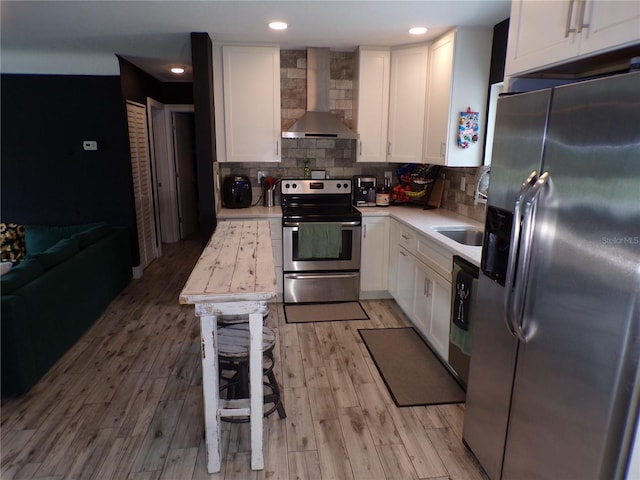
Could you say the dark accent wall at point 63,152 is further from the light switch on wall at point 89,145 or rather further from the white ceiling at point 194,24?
the white ceiling at point 194,24

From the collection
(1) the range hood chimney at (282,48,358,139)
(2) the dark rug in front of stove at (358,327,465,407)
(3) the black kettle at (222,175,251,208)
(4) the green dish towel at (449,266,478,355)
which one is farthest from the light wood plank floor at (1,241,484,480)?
(1) the range hood chimney at (282,48,358,139)

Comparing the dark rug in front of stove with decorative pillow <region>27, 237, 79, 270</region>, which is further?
decorative pillow <region>27, 237, 79, 270</region>

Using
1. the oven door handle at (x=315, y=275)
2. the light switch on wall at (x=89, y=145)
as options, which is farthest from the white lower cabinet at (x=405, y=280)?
the light switch on wall at (x=89, y=145)

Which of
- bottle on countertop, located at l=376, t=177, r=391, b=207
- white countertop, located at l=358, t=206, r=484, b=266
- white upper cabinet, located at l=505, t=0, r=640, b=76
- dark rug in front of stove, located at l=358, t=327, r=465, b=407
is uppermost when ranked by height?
white upper cabinet, located at l=505, t=0, r=640, b=76

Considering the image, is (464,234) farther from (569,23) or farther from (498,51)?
(569,23)

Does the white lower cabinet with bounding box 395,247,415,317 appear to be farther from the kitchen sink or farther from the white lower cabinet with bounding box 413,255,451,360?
the kitchen sink

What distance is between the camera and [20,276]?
8.88ft

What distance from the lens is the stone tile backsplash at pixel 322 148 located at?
4184 mm

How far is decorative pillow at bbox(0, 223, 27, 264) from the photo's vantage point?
4.37 meters

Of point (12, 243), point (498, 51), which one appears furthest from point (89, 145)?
point (498, 51)

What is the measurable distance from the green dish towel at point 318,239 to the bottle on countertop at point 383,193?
629 mm

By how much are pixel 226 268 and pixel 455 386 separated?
172 cm

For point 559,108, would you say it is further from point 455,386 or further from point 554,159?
point 455,386

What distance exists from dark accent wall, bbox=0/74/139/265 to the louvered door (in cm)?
15
